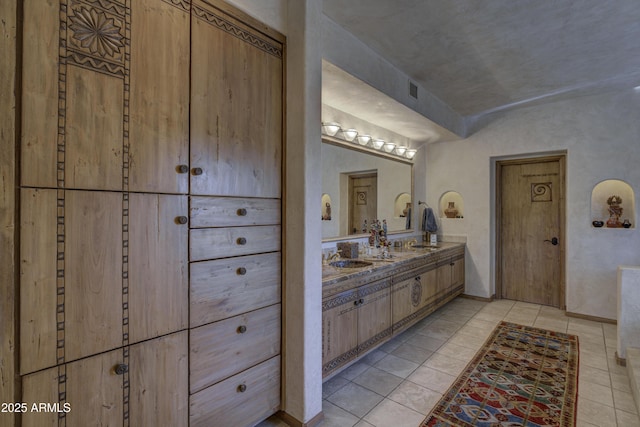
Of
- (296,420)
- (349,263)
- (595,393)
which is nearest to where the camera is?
(296,420)

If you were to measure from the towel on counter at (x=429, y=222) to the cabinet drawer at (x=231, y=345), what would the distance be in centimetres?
365

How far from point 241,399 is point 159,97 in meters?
1.71

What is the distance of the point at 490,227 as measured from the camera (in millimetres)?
4746

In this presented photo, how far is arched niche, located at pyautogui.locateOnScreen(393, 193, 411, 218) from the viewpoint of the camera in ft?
15.1

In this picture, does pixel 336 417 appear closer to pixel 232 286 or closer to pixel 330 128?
pixel 232 286

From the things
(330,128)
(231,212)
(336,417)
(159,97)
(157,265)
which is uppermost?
(330,128)

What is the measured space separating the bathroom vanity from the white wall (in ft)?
3.87

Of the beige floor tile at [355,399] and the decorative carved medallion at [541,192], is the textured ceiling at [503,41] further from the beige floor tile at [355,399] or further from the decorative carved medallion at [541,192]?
the beige floor tile at [355,399]

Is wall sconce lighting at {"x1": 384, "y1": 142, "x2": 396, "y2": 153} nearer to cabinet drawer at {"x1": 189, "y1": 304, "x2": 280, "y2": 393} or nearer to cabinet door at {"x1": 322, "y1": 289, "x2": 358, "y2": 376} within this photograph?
cabinet door at {"x1": 322, "y1": 289, "x2": 358, "y2": 376}

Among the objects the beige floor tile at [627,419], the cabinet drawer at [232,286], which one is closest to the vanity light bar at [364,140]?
the cabinet drawer at [232,286]

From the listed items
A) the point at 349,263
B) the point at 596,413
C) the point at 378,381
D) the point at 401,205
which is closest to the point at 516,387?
the point at 596,413

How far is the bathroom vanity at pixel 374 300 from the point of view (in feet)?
7.70

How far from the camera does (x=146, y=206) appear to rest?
141cm

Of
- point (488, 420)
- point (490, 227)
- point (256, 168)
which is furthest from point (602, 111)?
point (256, 168)
